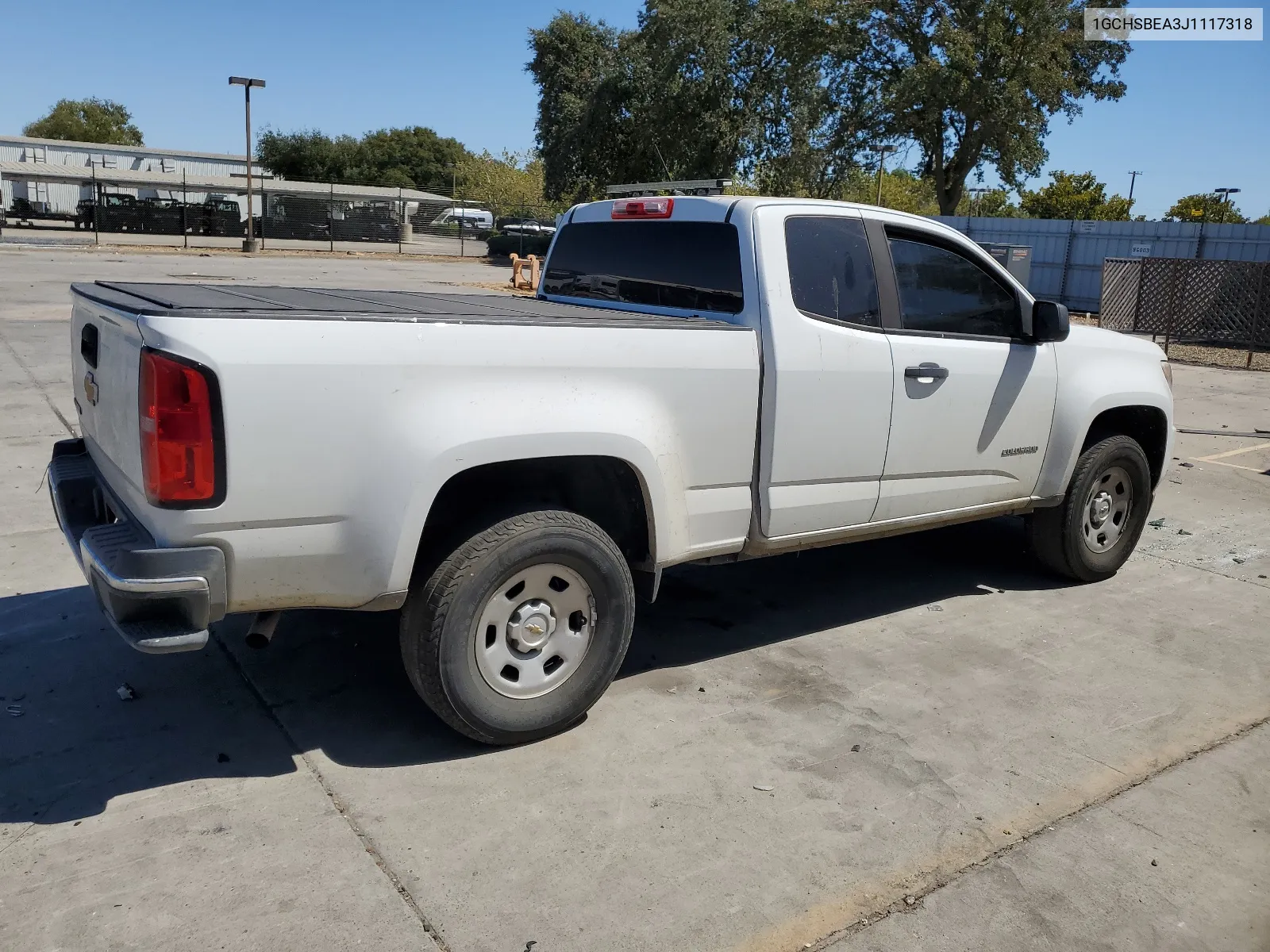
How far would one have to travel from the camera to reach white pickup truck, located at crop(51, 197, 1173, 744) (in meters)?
3.01

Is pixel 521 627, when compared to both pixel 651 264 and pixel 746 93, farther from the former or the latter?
pixel 746 93

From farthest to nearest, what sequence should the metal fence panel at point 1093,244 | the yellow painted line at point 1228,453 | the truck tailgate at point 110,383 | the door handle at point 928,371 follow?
the metal fence panel at point 1093,244 < the yellow painted line at point 1228,453 < the door handle at point 928,371 < the truck tailgate at point 110,383

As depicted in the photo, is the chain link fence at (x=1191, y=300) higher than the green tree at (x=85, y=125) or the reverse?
the reverse

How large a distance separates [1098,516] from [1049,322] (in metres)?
1.41

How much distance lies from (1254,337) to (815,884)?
1824cm

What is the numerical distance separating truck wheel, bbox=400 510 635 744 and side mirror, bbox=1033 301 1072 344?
256cm

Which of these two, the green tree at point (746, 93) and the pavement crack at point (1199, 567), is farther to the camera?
the green tree at point (746, 93)

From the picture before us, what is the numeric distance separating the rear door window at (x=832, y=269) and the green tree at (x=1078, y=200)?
56539 mm

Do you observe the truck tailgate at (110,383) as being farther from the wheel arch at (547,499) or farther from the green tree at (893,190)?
the green tree at (893,190)

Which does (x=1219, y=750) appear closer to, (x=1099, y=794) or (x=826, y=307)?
(x=1099, y=794)

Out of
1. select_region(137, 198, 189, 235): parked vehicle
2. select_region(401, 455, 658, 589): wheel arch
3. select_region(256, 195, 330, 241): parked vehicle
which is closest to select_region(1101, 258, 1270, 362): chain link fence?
select_region(401, 455, 658, 589): wheel arch

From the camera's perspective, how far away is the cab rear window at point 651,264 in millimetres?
4344

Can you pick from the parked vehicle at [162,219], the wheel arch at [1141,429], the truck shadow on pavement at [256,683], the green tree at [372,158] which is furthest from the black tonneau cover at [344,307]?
the green tree at [372,158]

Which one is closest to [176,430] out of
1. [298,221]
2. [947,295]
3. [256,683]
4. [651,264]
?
[256,683]
